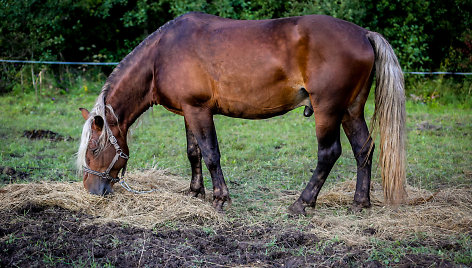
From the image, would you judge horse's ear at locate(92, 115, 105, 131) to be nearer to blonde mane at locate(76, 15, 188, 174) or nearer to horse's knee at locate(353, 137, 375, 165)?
blonde mane at locate(76, 15, 188, 174)

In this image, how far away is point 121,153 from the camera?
14.0 feet

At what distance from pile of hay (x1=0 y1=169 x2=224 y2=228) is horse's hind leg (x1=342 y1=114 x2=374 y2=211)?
1367 millimetres

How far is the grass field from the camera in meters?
3.35

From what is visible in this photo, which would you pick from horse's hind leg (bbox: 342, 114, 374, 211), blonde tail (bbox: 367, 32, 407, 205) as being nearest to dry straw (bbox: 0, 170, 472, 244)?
horse's hind leg (bbox: 342, 114, 374, 211)

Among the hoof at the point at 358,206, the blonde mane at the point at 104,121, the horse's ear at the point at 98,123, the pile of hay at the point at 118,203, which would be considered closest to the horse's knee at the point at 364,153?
the hoof at the point at 358,206

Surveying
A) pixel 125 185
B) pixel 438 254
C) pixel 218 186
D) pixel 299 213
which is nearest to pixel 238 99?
pixel 218 186

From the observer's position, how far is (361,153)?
13.9 ft

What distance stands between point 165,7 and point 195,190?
9076 mm

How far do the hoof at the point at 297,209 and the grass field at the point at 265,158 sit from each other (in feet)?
0.28

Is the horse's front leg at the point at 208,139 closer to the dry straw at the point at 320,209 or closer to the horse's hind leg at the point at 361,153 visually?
the dry straw at the point at 320,209

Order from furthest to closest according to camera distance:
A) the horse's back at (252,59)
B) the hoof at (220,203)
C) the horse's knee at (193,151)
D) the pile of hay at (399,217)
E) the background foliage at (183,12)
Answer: the background foliage at (183,12)
the horse's knee at (193,151)
the hoof at (220,203)
the horse's back at (252,59)
the pile of hay at (399,217)

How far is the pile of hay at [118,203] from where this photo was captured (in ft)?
12.8

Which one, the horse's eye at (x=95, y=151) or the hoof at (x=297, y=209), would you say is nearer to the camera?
the hoof at (x=297, y=209)

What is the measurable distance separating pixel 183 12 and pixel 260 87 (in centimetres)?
780
